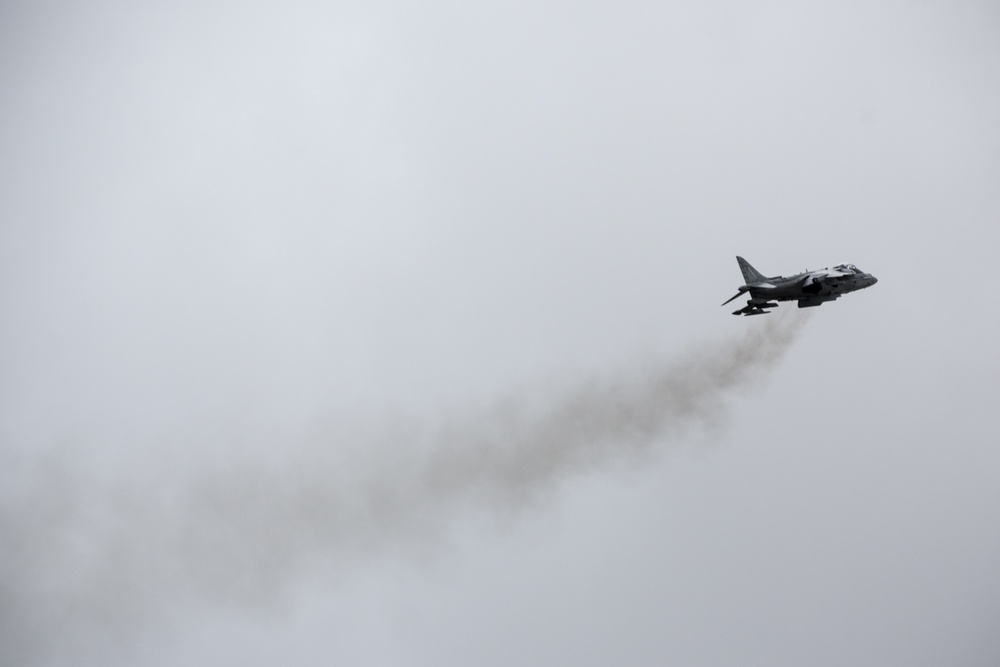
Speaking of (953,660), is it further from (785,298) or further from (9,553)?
(9,553)

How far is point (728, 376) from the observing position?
64.0 meters

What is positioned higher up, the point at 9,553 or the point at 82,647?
the point at 9,553

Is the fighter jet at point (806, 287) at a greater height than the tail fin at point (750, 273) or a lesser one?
lesser

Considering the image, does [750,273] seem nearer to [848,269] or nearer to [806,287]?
[806,287]

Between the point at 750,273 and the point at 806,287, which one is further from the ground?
the point at 750,273

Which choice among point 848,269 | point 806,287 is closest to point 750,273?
point 806,287

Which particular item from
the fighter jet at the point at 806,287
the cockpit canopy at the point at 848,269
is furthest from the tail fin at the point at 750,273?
the cockpit canopy at the point at 848,269

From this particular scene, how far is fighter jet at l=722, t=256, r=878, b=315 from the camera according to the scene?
57.4 metres

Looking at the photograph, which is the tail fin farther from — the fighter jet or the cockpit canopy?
the cockpit canopy

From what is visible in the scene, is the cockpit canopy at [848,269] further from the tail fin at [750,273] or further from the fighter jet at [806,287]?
the tail fin at [750,273]

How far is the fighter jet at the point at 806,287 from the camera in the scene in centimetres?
5744

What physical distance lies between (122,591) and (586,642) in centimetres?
5643

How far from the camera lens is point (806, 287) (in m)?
57.5

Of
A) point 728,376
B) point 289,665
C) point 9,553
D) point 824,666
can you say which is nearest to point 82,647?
point 9,553
